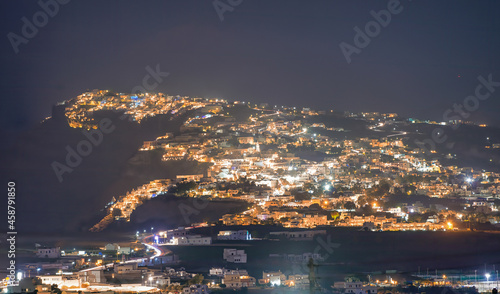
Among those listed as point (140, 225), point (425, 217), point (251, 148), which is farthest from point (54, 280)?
point (251, 148)

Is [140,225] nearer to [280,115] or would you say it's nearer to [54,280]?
[54,280]

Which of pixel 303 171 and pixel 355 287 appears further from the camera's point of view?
pixel 303 171

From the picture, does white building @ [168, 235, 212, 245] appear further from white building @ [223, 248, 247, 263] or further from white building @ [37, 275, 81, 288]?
white building @ [37, 275, 81, 288]

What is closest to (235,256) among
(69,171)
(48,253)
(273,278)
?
(273,278)

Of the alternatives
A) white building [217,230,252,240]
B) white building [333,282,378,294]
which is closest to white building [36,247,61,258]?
white building [217,230,252,240]

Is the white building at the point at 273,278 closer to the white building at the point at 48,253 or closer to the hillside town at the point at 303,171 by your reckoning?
the white building at the point at 48,253

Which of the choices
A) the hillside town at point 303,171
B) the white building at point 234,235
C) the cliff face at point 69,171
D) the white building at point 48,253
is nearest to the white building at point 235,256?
the white building at point 234,235

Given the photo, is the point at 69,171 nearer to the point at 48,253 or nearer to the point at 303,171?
the point at 303,171
